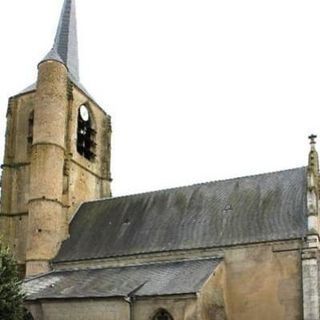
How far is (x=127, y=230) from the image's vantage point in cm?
3091

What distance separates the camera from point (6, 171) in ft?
115

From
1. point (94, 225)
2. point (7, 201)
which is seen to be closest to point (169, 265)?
point (94, 225)

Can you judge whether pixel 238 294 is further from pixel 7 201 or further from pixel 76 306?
pixel 7 201

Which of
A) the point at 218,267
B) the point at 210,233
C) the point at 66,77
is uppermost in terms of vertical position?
the point at 66,77

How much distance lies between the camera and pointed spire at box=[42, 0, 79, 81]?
38625mm

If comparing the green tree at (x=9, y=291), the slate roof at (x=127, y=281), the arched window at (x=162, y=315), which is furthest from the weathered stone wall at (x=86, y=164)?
the arched window at (x=162, y=315)

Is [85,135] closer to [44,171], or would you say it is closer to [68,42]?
[44,171]

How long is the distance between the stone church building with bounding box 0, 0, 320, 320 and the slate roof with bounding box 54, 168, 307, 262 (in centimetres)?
6

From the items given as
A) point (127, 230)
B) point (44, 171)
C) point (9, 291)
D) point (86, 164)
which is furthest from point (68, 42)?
point (9, 291)

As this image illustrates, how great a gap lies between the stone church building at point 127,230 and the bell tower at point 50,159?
7 centimetres

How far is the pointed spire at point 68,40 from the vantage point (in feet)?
127

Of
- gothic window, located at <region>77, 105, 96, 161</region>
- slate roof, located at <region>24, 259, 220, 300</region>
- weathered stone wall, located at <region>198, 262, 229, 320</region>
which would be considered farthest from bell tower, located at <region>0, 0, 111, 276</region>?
weathered stone wall, located at <region>198, 262, 229, 320</region>

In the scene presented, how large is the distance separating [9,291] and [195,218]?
10.2 m

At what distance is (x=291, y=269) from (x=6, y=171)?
58.7 feet
